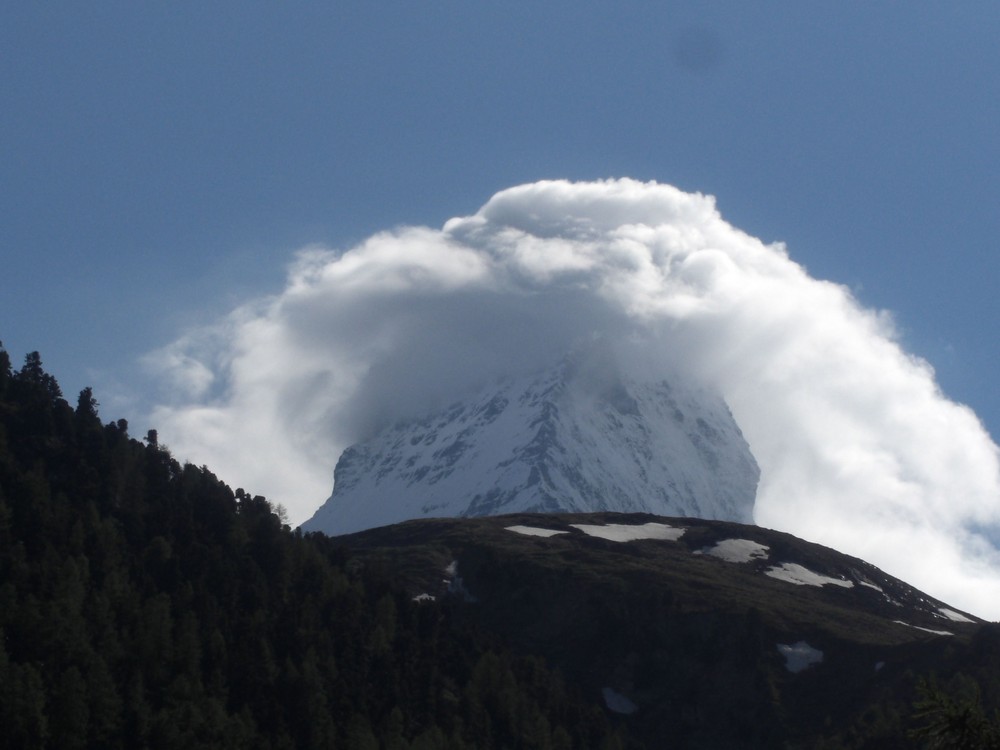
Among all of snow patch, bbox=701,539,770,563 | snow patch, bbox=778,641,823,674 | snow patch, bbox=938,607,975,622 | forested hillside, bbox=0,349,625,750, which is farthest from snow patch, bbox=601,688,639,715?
snow patch, bbox=938,607,975,622

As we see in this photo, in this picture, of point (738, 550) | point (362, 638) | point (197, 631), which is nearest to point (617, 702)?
point (362, 638)

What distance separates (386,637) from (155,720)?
29846 millimetres

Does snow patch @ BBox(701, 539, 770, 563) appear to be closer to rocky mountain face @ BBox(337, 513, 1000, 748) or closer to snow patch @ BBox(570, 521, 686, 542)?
rocky mountain face @ BBox(337, 513, 1000, 748)

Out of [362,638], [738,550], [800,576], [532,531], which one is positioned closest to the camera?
[362,638]

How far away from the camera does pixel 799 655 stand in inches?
4973

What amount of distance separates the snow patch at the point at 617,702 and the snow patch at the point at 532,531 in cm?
5565

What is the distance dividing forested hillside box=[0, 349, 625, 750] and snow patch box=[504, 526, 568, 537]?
5011 centimetres

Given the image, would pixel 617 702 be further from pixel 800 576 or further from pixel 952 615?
pixel 952 615

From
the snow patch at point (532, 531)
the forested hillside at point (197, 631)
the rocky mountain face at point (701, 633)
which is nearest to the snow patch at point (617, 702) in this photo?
the rocky mountain face at point (701, 633)

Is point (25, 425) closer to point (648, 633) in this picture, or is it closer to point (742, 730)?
point (648, 633)

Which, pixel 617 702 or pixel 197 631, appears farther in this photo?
pixel 617 702

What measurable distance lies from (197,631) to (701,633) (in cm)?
5446

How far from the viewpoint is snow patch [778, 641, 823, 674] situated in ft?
408

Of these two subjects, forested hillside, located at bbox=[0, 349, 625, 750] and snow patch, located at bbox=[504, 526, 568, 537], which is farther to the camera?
snow patch, located at bbox=[504, 526, 568, 537]
